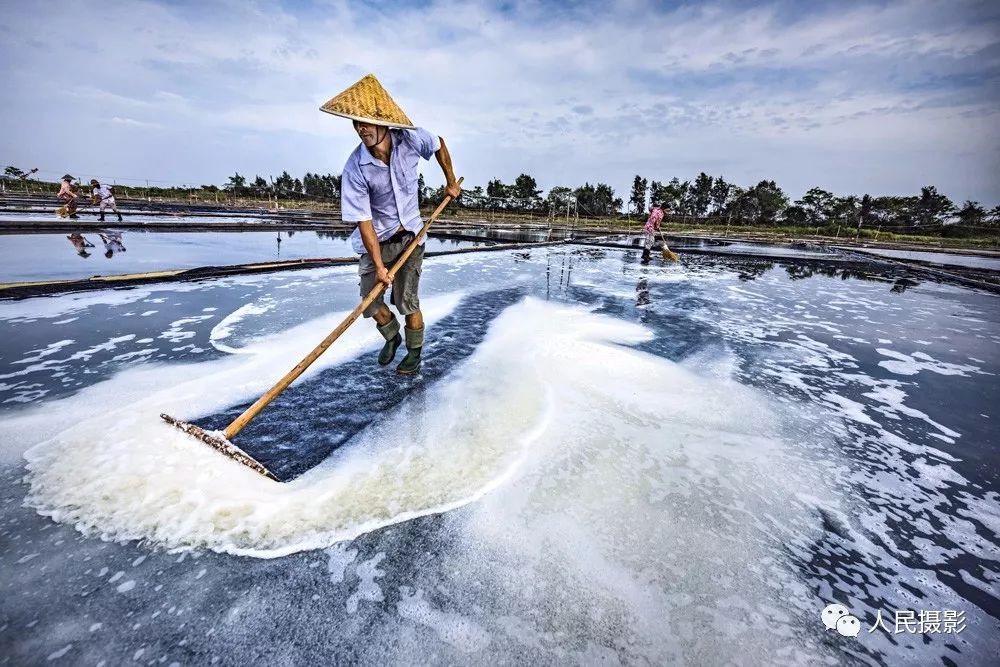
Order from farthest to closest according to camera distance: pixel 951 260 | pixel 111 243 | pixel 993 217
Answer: pixel 993 217, pixel 951 260, pixel 111 243

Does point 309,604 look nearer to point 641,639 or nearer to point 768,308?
point 641,639

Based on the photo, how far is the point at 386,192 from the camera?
8.01 ft

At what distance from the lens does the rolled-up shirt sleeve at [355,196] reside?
225 cm

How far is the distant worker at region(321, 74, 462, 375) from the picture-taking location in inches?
85.9

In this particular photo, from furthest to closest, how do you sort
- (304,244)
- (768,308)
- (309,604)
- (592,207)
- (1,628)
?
(592,207)
(304,244)
(768,308)
(309,604)
(1,628)

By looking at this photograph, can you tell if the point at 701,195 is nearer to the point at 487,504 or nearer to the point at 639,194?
the point at 639,194

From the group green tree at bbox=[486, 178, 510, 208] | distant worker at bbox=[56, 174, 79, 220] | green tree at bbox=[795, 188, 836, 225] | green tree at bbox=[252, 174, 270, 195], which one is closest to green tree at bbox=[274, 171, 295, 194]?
green tree at bbox=[252, 174, 270, 195]

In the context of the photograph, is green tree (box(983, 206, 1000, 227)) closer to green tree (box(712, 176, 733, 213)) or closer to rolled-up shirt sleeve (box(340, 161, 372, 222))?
green tree (box(712, 176, 733, 213))

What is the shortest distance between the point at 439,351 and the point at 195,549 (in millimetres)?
2064

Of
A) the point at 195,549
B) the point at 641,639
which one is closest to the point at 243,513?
the point at 195,549

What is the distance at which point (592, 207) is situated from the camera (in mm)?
58594

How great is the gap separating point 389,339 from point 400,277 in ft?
1.47

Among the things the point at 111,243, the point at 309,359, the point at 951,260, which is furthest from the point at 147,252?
the point at 951,260

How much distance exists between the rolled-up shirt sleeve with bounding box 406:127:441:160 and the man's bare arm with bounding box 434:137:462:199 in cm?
4
